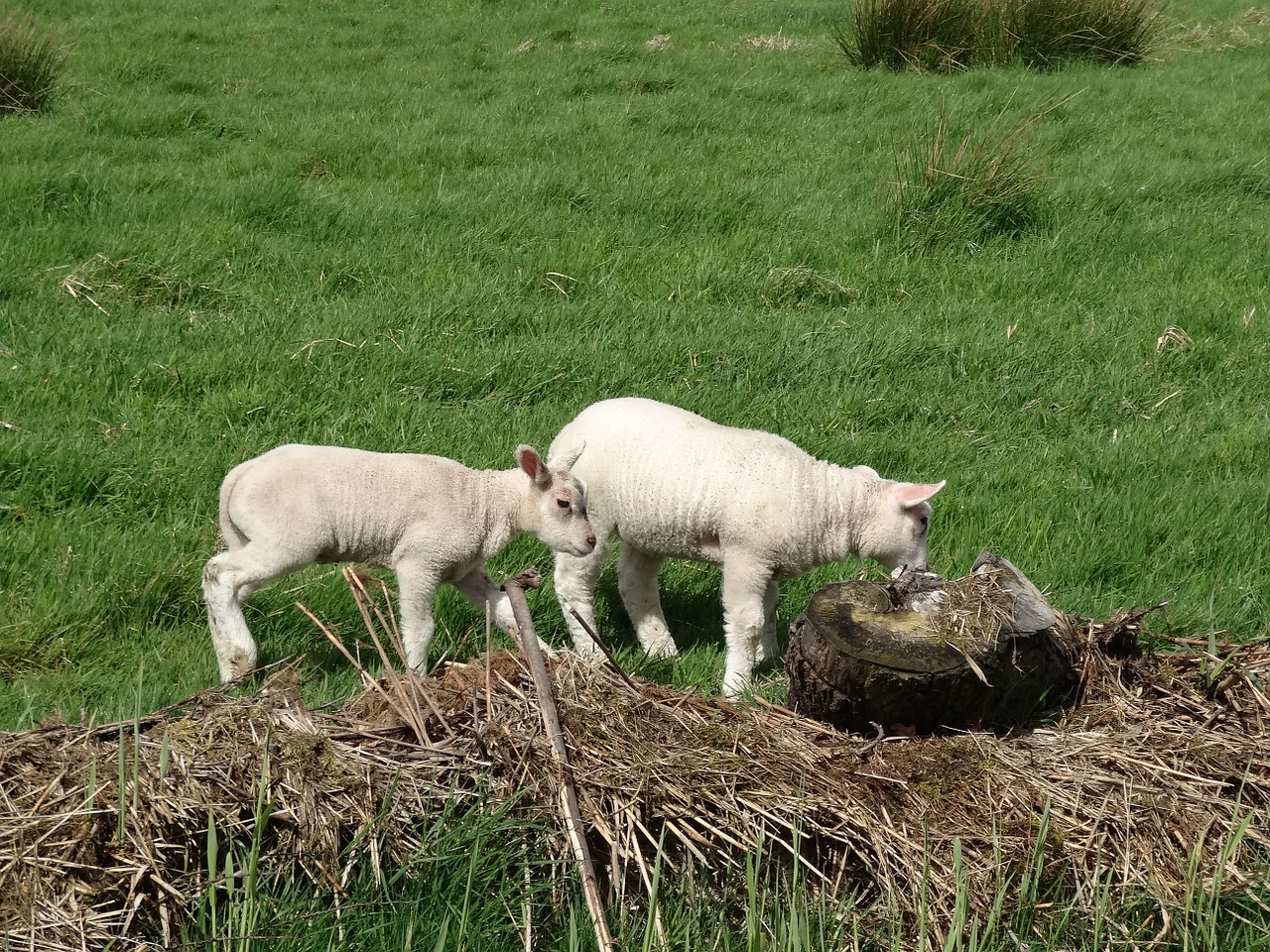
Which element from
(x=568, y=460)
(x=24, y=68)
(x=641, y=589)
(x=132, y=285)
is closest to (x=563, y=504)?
(x=568, y=460)

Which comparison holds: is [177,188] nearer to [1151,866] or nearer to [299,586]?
[299,586]

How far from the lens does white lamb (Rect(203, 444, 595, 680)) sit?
445 cm

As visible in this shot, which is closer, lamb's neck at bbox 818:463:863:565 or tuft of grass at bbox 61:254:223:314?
lamb's neck at bbox 818:463:863:565

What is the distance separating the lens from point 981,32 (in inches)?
533

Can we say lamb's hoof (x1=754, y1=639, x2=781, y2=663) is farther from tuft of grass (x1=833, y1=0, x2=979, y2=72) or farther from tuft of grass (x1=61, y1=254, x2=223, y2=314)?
tuft of grass (x1=833, y1=0, x2=979, y2=72)

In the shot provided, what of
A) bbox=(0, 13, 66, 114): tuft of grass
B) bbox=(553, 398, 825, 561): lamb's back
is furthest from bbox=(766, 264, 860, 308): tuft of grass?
bbox=(0, 13, 66, 114): tuft of grass

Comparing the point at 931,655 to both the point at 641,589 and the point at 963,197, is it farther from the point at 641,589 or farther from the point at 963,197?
the point at 963,197

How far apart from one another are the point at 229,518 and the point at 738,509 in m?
1.84

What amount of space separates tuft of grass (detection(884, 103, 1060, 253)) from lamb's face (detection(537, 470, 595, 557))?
483cm

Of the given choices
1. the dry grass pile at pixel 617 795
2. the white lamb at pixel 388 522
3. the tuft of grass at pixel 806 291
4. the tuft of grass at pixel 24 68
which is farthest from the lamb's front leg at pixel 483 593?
the tuft of grass at pixel 24 68

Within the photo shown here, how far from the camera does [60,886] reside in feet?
9.18

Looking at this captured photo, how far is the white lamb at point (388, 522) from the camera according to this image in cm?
445

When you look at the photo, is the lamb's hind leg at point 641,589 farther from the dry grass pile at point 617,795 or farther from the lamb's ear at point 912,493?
the dry grass pile at point 617,795

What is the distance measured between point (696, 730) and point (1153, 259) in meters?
6.64
